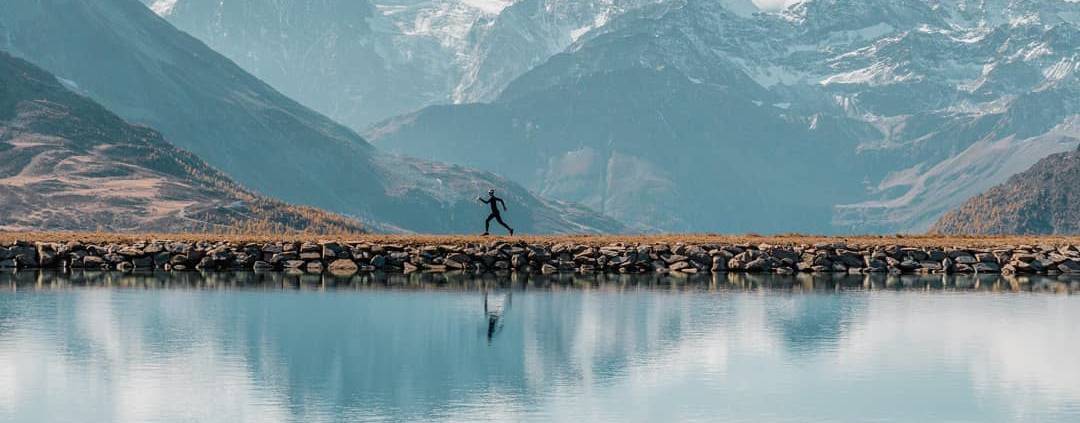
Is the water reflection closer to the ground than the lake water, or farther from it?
farther from it

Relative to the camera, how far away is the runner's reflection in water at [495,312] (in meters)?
61.7

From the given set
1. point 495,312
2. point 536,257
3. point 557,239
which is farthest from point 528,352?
point 557,239

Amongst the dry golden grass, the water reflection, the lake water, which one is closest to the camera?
the lake water

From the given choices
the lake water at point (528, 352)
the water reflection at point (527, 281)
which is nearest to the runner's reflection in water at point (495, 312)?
the lake water at point (528, 352)

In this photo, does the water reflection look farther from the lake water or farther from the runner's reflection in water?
the runner's reflection in water

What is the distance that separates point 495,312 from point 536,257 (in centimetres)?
2764

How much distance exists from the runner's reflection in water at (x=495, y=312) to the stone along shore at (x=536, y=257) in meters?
15.9

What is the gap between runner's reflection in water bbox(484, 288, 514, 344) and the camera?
61725 mm

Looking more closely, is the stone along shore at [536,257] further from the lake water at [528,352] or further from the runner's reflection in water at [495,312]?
the runner's reflection in water at [495,312]

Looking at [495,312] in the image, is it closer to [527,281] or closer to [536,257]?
[527,281]

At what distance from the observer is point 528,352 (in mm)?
55500

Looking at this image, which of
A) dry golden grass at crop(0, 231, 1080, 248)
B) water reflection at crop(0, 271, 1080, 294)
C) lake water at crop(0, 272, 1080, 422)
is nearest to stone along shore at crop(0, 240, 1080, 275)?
dry golden grass at crop(0, 231, 1080, 248)

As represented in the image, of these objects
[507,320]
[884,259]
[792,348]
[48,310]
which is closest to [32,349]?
[48,310]

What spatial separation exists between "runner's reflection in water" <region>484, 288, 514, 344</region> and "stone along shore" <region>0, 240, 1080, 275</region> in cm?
1590
